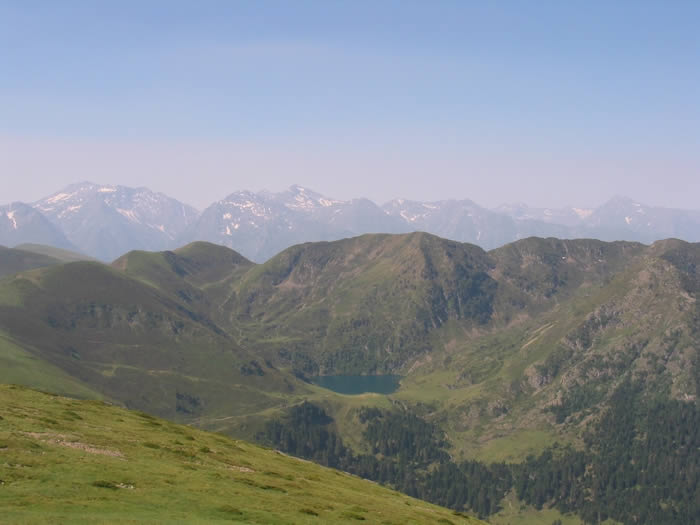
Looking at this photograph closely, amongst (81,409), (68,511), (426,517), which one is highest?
(68,511)

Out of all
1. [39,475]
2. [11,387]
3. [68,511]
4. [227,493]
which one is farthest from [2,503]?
[11,387]

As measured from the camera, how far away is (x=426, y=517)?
82.7 meters

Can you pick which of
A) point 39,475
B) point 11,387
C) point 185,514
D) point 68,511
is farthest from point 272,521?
point 11,387

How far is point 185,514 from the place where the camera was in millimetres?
54688

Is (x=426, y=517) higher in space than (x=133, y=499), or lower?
lower

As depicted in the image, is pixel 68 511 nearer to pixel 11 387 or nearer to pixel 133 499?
pixel 133 499

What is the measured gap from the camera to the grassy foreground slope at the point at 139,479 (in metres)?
51.8

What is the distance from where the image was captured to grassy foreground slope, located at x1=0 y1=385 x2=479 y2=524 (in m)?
51.8

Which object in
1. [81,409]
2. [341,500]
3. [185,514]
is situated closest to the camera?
[185,514]

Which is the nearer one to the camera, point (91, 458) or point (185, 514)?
point (185, 514)

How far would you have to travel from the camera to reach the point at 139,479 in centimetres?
6222

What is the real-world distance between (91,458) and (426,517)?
4621 centimetres

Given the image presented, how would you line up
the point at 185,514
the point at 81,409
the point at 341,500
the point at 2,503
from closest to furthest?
1. the point at 2,503
2. the point at 185,514
3. the point at 341,500
4. the point at 81,409

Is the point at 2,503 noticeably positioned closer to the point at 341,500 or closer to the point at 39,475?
the point at 39,475
